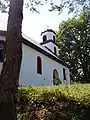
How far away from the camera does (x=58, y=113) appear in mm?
8188

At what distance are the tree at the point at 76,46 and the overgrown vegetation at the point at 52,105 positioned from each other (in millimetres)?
35908

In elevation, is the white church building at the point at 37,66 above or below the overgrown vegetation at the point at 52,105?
above

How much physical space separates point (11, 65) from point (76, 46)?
39413 mm

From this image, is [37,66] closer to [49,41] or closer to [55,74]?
[55,74]

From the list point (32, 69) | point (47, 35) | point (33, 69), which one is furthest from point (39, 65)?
point (47, 35)

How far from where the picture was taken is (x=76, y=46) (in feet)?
152

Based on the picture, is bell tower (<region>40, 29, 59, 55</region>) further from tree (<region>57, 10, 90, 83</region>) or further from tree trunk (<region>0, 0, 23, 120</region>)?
tree trunk (<region>0, 0, 23, 120</region>)

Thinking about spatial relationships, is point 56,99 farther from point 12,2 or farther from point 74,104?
point 12,2

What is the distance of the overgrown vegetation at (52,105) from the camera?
806 cm

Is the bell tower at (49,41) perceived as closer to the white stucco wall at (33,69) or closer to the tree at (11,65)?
the white stucco wall at (33,69)

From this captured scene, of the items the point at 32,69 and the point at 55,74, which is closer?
the point at 32,69

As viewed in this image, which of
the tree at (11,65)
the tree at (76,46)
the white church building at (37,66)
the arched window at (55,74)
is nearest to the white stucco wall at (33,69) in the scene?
the white church building at (37,66)

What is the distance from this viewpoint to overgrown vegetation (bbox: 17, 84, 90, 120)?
317 inches

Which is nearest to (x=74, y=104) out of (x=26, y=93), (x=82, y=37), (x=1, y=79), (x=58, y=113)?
(x=58, y=113)
